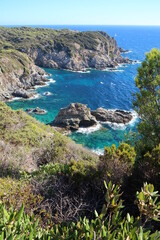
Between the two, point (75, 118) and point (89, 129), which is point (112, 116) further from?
point (75, 118)

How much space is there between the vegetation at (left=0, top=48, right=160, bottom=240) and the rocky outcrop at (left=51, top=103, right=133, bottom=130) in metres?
23.1

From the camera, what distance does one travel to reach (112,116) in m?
41.8

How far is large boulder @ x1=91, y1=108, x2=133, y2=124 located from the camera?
4116 centimetres

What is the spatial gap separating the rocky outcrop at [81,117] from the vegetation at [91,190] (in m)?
23.1

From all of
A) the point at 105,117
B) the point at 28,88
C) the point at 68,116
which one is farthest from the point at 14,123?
the point at 28,88

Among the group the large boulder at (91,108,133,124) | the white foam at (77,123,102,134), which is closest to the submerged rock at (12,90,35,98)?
the large boulder at (91,108,133,124)

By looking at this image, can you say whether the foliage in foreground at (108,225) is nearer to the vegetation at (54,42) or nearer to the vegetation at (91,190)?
the vegetation at (91,190)

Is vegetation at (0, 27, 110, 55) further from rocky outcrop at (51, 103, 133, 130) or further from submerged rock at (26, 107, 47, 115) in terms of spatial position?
rocky outcrop at (51, 103, 133, 130)

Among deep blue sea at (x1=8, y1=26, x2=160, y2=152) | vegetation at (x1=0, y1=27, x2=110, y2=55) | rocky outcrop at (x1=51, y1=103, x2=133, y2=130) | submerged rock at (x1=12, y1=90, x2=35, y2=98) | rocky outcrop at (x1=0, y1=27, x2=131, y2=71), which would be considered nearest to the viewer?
deep blue sea at (x1=8, y1=26, x2=160, y2=152)

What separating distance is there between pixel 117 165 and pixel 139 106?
4734mm

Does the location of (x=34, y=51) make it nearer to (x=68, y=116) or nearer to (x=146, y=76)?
(x=68, y=116)

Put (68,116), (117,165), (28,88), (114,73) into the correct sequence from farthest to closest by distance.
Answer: (114,73) < (28,88) < (68,116) < (117,165)

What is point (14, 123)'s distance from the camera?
20594 millimetres

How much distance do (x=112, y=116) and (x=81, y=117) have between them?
634cm
